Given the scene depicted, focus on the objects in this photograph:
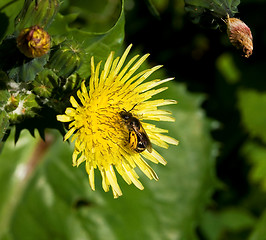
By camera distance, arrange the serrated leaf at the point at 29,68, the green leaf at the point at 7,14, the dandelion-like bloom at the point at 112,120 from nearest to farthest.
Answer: the serrated leaf at the point at 29,68
the dandelion-like bloom at the point at 112,120
the green leaf at the point at 7,14

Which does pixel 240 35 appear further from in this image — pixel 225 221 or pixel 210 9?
pixel 225 221

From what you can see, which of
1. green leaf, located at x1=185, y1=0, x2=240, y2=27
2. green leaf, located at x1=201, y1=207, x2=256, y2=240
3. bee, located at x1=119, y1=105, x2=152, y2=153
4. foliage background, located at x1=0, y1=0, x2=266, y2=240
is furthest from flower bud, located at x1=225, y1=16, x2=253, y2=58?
green leaf, located at x1=201, y1=207, x2=256, y2=240

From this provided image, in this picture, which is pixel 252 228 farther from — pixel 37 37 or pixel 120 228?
pixel 37 37

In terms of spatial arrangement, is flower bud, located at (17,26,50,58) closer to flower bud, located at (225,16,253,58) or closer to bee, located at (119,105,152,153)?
bee, located at (119,105,152,153)

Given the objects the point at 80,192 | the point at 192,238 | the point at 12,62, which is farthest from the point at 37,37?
the point at 192,238

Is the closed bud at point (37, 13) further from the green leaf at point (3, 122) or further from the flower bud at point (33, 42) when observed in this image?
the green leaf at point (3, 122)

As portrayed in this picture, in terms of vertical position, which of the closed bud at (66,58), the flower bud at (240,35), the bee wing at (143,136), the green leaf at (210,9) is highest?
the closed bud at (66,58)

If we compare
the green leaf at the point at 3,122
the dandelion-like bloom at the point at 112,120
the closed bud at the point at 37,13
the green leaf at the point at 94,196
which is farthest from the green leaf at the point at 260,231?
the closed bud at the point at 37,13
